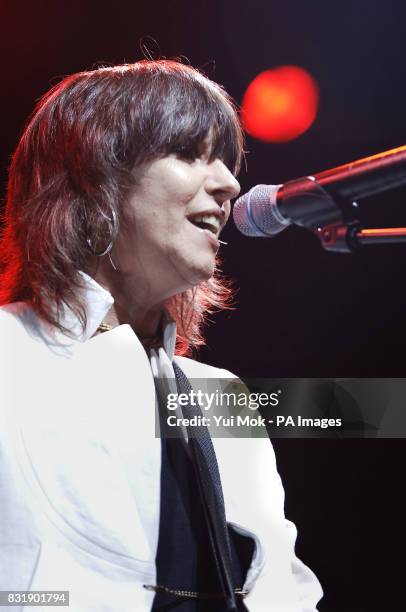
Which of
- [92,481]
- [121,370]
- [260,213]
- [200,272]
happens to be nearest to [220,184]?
[200,272]

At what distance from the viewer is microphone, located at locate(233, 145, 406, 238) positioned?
860 mm

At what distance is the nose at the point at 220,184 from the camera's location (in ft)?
4.23

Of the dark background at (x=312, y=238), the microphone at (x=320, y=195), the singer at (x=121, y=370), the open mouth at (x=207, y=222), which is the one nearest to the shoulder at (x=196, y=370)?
the singer at (x=121, y=370)

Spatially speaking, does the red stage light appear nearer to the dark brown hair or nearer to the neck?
the dark brown hair

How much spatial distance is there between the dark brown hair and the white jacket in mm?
85

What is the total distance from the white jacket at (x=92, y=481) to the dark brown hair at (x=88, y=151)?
0.28ft

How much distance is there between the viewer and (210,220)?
1285 mm

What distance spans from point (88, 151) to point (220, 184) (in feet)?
0.84

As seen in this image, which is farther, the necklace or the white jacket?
the necklace

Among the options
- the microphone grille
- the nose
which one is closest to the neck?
the nose

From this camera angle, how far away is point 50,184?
52.2 inches

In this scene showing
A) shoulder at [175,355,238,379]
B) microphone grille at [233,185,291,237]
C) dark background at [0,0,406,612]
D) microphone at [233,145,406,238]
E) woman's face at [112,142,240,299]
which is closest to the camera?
microphone at [233,145,406,238]

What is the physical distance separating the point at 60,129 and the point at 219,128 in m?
0.31

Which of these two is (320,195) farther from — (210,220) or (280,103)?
(280,103)
